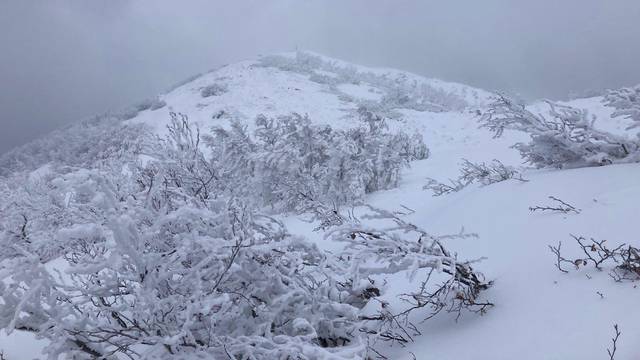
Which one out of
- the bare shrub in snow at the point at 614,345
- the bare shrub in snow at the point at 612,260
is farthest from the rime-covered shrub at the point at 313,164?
the bare shrub in snow at the point at 614,345

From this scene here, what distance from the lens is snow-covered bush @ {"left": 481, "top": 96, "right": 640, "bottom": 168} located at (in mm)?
4805

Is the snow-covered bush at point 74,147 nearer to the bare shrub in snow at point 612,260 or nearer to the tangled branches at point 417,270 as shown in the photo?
the tangled branches at point 417,270

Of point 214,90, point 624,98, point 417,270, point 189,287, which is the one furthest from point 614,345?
point 214,90

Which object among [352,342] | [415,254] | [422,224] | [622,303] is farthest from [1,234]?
[422,224]

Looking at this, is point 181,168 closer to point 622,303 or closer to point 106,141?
point 622,303

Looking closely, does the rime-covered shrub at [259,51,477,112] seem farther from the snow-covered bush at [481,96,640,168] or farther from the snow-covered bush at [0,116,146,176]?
the snow-covered bush at [481,96,640,168]

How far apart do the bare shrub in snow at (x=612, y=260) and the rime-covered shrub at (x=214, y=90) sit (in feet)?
109

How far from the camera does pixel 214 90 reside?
115 ft

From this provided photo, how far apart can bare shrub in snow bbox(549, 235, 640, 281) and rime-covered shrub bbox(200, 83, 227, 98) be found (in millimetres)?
33365

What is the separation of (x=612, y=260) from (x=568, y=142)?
9.26 feet

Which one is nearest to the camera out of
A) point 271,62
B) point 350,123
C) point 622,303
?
point 622,303

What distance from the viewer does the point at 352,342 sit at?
8.62 feet

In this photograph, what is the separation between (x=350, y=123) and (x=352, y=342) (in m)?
24.1

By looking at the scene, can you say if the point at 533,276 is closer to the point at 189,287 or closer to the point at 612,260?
the point at 612,260
